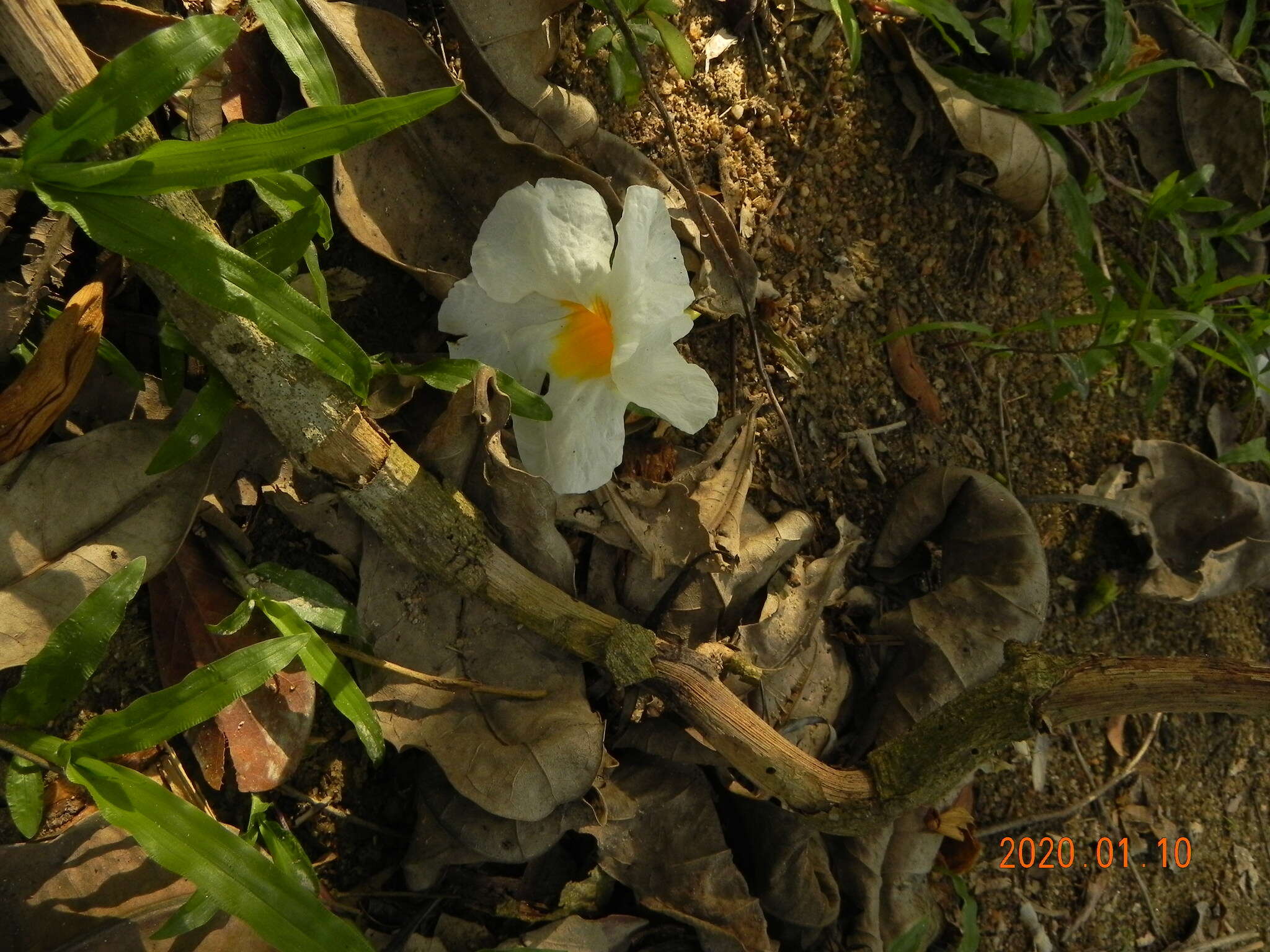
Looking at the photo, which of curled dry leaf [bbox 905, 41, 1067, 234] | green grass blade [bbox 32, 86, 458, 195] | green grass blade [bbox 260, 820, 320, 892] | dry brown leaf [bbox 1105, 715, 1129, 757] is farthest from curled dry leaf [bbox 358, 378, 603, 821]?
dry brown leaf [bbox 1105, 715, 1129, 757]

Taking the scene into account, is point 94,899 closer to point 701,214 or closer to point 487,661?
point 487,661

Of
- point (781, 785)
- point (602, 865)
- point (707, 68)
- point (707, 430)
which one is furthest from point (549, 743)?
point (707, 68)

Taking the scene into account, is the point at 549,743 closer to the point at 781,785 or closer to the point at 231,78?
the point at 781,785

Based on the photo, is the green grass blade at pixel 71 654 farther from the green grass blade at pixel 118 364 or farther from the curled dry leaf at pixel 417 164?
the curled dry leaf at pixel 417 164

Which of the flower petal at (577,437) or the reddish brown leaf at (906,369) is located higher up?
the flower petal at (577,437)

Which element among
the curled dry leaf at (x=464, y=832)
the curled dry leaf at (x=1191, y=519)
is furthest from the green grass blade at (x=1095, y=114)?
the curled dry leaf at (x=464, y=832)

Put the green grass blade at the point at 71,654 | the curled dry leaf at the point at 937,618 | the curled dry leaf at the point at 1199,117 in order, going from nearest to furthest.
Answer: the green grass blade at the point at 71,654
the curled dry leaf at the point at 937,618
the curled dry leaf at the point at 1199,117
